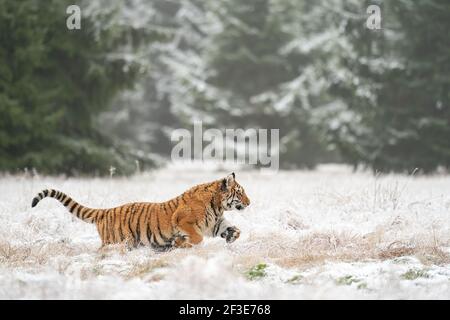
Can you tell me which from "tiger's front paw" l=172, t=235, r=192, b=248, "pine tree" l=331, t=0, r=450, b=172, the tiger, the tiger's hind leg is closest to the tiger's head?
the tiger

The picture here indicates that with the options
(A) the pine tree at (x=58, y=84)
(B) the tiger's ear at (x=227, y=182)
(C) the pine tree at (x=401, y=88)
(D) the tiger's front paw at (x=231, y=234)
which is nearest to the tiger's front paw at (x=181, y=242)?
(D) the tiger's front paw at (x=231, y=234)

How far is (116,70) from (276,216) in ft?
34.2

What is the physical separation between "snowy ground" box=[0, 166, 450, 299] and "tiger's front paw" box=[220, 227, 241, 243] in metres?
0.08

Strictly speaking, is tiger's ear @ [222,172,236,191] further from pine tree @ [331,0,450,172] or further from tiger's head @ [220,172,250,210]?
pine tree @ [331,0,450,172]

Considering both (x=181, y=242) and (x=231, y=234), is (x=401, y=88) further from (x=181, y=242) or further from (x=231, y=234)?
(x=181, y=242)

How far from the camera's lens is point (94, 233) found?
8.77 m

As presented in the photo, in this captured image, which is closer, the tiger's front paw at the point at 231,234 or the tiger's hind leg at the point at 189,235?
the tiger's hind leg at the point at 189,235

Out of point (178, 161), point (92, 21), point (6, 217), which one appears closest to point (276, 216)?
point (6, 217)

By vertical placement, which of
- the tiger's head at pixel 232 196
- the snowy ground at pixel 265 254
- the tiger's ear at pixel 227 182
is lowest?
the snowy ground at pixel 265 254

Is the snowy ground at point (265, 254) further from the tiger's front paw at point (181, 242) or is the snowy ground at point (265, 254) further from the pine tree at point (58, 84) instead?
the pine tree at point (58, 84)

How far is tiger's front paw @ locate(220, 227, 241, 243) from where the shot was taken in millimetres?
7723

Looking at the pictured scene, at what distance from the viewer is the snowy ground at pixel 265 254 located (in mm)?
5438

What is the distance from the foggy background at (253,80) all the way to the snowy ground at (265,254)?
6340 mm
